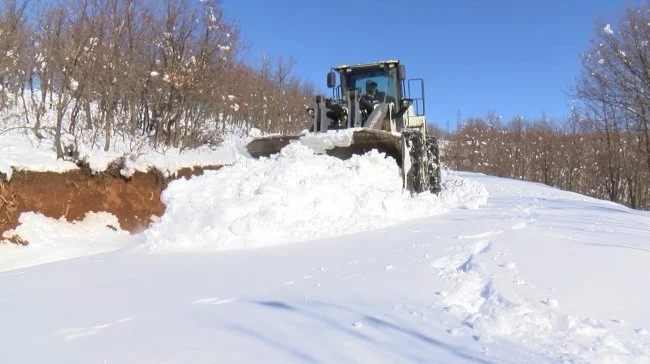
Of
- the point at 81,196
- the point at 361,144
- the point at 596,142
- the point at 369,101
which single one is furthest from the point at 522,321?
the point at 596,142

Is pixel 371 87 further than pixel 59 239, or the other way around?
pixel 371 87

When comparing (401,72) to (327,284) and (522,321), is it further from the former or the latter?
(522,321)

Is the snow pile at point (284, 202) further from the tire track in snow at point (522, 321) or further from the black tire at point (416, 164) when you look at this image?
the tire track in snow at point (522, 321)

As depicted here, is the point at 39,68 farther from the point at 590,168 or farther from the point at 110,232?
the point at 590,168

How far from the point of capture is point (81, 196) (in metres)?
8.21

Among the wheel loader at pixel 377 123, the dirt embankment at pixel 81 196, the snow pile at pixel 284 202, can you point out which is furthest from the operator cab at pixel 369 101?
the dirt embankment at pixel 81 196

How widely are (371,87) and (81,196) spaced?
584 cm

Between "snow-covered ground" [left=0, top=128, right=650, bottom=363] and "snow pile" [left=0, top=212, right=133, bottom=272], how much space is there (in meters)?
0.05

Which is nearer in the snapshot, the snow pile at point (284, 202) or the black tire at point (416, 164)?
the snow pile at point (284, 202)

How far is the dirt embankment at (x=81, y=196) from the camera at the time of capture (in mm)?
7223

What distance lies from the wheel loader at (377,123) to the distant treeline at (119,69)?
4791 millimetres

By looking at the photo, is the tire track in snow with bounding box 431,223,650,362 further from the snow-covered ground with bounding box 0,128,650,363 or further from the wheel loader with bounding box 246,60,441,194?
the wheel loader with bounding box 246,60,441,194

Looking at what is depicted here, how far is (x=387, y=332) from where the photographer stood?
2.59 m

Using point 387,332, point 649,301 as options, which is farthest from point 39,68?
point 649,301
